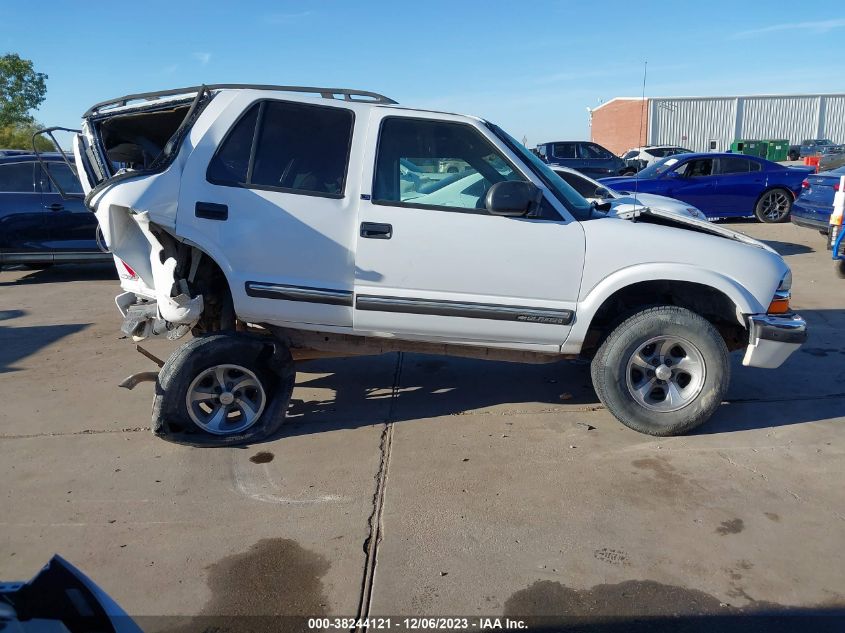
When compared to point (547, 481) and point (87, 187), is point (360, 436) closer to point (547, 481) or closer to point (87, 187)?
point (547, 481)

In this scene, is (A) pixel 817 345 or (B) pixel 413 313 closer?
(B) pixel 413 313

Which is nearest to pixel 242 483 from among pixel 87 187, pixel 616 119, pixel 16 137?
pixel 87 187

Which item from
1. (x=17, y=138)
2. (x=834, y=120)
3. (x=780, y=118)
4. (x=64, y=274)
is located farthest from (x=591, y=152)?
(x=834, y=120)

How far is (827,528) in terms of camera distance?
3.51 meters

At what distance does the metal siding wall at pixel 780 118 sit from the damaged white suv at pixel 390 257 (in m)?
62.7

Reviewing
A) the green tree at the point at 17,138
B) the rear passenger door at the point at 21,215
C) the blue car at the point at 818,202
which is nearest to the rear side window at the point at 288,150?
the rear passenger door at the point at 21,215

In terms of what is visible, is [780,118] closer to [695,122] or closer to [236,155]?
[695,122]

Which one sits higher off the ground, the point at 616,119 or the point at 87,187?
the point at 616,119

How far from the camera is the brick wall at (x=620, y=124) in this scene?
58.6 m

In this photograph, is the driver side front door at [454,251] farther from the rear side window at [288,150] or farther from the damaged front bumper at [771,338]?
the damaged front bumper at [771,338]

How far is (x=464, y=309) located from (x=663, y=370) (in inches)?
54.1

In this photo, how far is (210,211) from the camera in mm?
4332

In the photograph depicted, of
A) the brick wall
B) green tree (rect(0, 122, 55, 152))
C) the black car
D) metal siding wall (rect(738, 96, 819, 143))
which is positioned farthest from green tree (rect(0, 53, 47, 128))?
metal siding wall (rect(738, 96, 819, 143))

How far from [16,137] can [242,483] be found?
41.6 m
